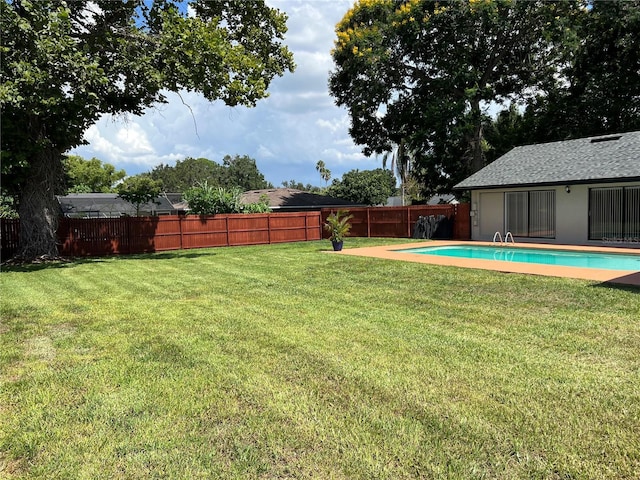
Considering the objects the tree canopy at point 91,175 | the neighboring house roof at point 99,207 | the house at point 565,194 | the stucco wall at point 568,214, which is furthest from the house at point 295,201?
the tree canopy at point 91,175

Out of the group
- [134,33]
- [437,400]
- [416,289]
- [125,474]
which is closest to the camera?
[125,474]

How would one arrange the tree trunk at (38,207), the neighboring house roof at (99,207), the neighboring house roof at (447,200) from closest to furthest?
the tree trunk at (38,207)
the neighboring house roof at (447,200)
the neighboring house roof at (99,207)

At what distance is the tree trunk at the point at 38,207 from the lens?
15.3m

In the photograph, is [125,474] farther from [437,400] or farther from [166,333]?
[166,333]

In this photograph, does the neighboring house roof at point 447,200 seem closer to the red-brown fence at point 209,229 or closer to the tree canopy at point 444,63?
the tree canopy at point 444,63

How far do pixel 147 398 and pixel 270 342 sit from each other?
5.74 feet

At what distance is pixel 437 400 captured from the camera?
360 centimetres

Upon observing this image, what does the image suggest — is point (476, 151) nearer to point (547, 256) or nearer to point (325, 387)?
point (547, 256)

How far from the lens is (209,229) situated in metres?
21.3

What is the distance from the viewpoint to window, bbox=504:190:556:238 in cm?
Result: 1970

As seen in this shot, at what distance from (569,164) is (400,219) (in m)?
8.67

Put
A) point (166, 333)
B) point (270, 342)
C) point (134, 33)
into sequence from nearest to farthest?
point (270, 342)
point (166, 333)
point (134, 33)

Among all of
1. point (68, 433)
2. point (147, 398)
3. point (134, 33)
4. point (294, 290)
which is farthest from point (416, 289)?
point (134, 33)

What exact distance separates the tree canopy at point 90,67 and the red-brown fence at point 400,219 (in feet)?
36.1
